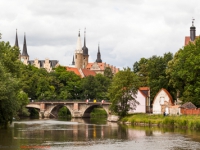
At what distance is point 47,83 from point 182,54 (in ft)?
204

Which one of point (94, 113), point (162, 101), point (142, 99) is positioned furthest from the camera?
point (94, 113)

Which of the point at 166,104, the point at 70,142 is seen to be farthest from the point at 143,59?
the point at 70,142

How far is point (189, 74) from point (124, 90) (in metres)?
12.2

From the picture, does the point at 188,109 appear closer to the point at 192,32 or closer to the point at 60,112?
the point at 192,32

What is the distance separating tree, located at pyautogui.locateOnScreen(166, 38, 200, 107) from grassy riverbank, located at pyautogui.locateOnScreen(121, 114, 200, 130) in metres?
4.86

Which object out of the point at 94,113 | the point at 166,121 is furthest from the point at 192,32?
the point at 94,113

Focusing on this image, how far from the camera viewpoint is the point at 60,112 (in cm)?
12419

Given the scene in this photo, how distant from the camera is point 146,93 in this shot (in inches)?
3359

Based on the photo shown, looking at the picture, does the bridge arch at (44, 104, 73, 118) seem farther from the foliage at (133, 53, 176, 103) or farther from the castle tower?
the castle tower

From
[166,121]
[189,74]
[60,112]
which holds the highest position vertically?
[189,74]

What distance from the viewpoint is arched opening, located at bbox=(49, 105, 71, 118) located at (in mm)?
117188

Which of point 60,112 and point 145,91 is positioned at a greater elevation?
point 145,91

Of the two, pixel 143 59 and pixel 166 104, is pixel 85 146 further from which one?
pixel 143 59

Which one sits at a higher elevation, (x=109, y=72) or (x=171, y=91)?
(x=109, y=72)
